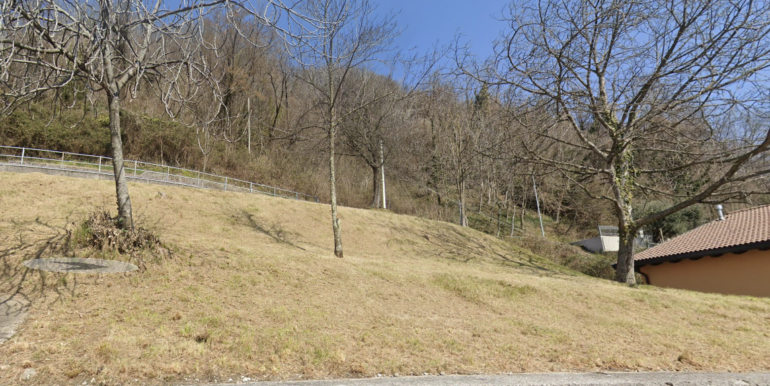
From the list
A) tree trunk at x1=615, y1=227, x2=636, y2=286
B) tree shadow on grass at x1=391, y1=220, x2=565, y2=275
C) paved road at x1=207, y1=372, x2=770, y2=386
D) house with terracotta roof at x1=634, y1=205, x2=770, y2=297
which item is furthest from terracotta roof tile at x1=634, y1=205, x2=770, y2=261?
paved road at x1=207, y1=372, x2=770, y2=386

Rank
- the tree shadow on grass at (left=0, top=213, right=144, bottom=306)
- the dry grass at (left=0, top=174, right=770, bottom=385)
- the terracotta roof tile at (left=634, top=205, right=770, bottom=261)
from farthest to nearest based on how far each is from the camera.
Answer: the terracotta roof tile at (left=634, top=205, right=770, bottom=261) → the tree shadow on grass at (left=0, top=213, right=144, bottom=306) → the dry grass at (left=0, top=174, right=770, bottom=385)

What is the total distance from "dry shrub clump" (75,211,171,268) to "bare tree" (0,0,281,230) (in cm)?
23

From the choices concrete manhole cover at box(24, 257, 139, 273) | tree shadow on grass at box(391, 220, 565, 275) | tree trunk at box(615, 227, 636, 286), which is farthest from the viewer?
tree shadow on grass at box(391, 220, 565, 275)

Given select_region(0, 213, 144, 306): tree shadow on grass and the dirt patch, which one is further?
select_region(0, 213, 144, 306): tree shadow on grass

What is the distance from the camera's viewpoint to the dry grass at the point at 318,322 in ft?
14.0

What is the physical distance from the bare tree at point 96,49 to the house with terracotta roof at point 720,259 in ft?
54.5

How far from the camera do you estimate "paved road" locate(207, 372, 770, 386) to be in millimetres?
4055

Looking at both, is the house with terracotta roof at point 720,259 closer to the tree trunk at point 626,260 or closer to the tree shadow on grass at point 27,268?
the tree trunk at point 626,260

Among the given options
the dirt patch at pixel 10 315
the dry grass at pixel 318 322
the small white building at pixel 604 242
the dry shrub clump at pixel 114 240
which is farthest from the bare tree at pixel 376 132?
the dirt patch at pixel 10 315

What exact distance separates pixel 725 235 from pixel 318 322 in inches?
653

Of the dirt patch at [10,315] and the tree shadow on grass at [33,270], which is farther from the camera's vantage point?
the tree shadow on grass at [33,270]

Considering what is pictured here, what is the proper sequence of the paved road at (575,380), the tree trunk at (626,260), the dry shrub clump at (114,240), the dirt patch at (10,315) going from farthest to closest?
the tree trunk at (626,260) < the dry shrub clump at (114,240) < the dirt patch at (10,315) < the paved road at (575,380)

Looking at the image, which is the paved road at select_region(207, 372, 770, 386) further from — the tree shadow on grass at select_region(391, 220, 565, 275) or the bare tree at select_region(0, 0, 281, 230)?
the tree shadow on grass at select_region(391, 220, 565, 275)

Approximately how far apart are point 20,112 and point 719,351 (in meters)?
29.1
